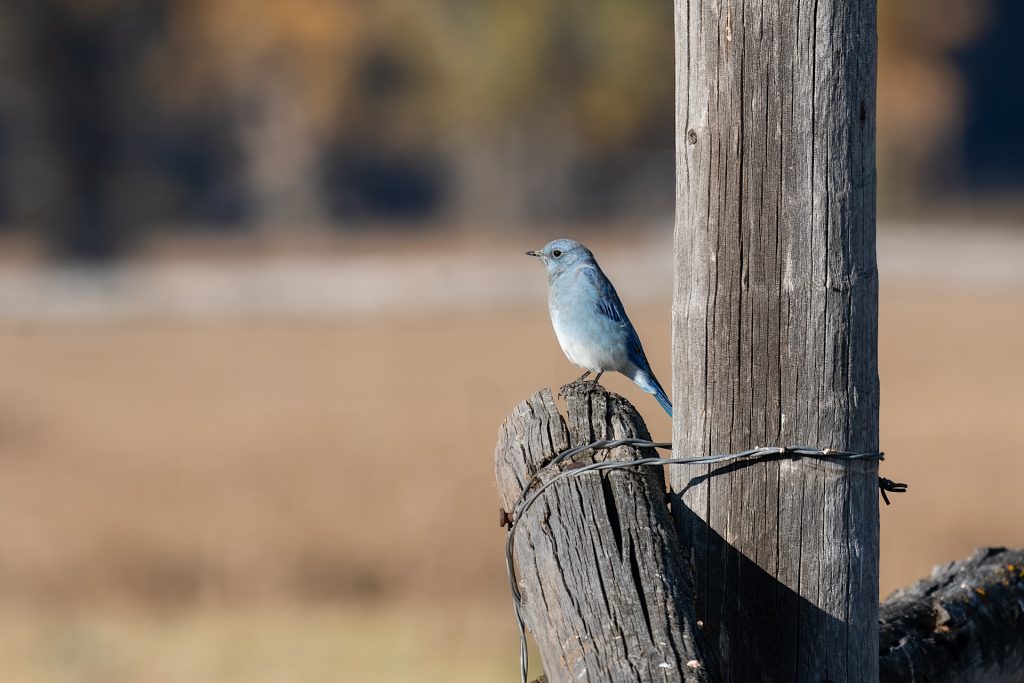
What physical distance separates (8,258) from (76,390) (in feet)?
96.0

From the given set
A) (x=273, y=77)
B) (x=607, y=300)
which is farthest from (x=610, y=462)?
(x=273, y=77)

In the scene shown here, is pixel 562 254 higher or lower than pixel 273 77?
lower

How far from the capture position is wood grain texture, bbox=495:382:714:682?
2.18m

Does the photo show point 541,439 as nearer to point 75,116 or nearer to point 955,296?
point 955,296

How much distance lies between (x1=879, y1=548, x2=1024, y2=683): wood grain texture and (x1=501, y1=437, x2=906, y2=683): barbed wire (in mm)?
400

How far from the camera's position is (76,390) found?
1705 centimetres

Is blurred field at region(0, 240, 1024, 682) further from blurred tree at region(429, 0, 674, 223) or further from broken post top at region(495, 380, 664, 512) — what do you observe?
blurred tree at region(429, 0, 674, 223)

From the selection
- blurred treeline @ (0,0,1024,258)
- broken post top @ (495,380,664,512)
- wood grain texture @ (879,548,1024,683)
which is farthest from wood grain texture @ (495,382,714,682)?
blurred treeline @ (0,0,1024,258)

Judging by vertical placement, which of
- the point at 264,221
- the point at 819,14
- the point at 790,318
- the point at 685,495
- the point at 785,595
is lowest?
the point at 785,595

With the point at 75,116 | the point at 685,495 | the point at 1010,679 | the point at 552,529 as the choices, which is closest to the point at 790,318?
the point at 685,495

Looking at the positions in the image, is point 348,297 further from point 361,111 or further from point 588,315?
point 588,315

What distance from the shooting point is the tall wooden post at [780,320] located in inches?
89.6

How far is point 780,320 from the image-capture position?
91.0 inches

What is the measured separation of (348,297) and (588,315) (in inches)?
979
